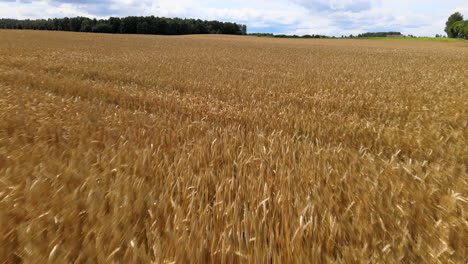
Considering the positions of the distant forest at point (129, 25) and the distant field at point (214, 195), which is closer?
the distant field at point (214, 195)

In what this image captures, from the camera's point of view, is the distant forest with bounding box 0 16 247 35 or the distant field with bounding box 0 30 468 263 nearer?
the distant field with bounding box 0 30 468 263

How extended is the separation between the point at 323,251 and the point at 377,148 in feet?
6.94

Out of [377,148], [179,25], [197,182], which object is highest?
[179,25]

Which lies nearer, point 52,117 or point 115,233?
point 115,233

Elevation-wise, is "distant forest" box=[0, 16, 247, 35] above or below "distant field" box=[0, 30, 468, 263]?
above

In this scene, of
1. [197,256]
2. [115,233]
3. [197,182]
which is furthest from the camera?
[197,182]

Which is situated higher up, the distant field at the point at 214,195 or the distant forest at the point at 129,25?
the distant forest at the point at 129,25

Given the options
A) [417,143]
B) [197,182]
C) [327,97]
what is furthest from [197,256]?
[327,97]

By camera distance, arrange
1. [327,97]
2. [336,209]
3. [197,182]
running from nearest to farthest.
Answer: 1. [336,209]
2. [197,182]
3. [327,97]

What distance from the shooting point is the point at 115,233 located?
3.70 ft

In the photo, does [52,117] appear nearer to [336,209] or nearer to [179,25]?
[336,209]

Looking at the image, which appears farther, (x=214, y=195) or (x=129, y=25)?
(x=129, y=25)

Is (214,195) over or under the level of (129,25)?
under

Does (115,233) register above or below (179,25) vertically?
below
